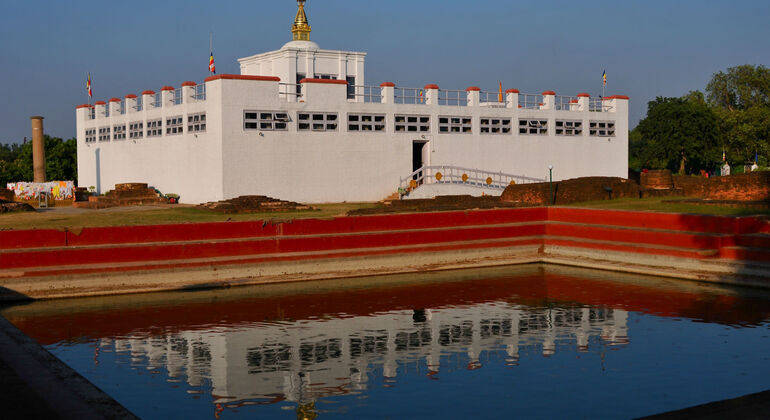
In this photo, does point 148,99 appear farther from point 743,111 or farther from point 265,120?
point 743,111

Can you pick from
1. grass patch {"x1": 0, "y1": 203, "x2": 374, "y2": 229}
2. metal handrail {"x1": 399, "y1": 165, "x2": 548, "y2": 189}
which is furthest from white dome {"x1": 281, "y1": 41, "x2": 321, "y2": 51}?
grass patch {"x1": 0, "y1": 203, "x2": 374, "y2": 229}

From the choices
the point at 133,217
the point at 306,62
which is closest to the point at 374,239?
the point at 133,217

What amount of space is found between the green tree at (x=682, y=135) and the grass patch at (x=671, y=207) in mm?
55981

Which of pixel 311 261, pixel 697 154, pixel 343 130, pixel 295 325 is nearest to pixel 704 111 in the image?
pixel 697 154

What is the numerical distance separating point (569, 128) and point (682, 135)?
46.7 m

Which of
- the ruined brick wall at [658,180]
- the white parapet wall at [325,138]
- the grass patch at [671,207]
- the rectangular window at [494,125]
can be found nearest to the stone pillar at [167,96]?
the white parapet wall at [325,138]

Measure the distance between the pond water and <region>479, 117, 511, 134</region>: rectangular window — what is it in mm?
19832

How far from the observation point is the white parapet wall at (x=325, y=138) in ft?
129

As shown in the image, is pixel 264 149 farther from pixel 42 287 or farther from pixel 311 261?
pixel 42 287

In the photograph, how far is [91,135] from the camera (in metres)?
55.2

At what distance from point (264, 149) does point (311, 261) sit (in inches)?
448

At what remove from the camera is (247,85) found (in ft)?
128

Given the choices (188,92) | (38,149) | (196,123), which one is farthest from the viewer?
(38,149)

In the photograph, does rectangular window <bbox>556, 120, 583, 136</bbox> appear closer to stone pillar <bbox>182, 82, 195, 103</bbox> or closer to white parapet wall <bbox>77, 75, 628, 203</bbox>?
white parapet wall <bbox>77, 75, 628, 203</bbox>
